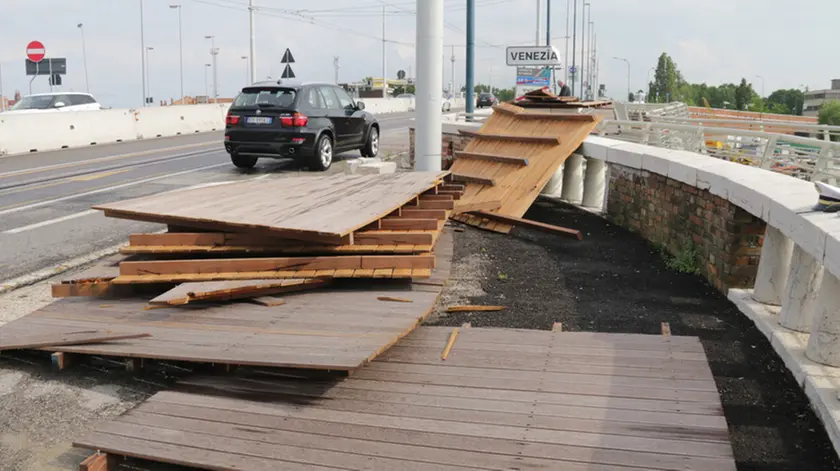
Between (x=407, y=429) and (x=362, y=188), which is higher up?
(x=362, y=188)

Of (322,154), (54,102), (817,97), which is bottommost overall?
(322,154)

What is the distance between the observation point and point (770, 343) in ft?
18.7

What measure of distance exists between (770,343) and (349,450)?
3434 mm

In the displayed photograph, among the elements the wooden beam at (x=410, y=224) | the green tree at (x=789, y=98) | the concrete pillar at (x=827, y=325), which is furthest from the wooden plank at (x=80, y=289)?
the green tree at (x=789, y=98)

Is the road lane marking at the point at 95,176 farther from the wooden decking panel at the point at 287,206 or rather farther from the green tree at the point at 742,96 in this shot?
the green tree at the point at 742,96

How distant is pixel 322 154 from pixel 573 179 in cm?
571

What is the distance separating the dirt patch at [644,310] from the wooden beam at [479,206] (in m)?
0.31

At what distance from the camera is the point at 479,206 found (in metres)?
10.0

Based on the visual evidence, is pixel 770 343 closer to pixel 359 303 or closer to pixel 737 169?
pixel 737 169

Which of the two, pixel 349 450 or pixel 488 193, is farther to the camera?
pixel 488 193

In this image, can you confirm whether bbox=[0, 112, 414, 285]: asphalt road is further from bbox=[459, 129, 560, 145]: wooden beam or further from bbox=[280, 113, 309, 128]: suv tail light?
bbox=[459, 129, 560, 145]: wooden beam

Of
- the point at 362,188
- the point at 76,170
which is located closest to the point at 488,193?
the point at 362,188

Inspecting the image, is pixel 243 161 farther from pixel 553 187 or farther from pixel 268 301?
pixel 268 301

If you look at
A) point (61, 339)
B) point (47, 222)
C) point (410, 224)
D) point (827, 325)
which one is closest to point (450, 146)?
point (47, 222)
